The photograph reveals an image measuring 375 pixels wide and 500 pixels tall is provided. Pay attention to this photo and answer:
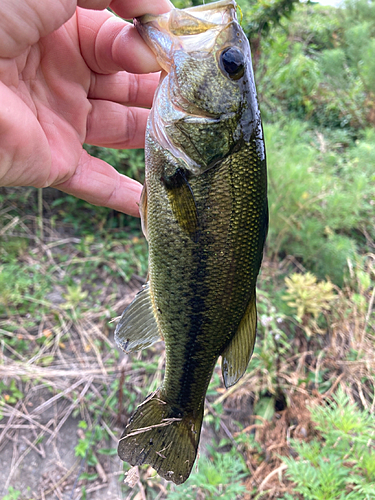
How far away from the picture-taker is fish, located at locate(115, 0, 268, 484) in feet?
3.73

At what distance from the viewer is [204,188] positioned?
115cm

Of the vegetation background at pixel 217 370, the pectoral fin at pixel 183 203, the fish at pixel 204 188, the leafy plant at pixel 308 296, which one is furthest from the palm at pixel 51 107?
the leafy plant at pixel 308 296

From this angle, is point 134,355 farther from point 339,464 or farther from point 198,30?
point 198,30

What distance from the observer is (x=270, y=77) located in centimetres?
552

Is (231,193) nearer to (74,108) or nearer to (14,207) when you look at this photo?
(74,108)

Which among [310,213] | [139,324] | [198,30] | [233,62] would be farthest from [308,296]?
[198,30]

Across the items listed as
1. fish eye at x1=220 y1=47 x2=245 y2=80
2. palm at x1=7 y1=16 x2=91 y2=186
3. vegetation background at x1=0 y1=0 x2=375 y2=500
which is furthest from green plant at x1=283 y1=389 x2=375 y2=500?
palm at x1=7 y1=16 x2=91 y2=186

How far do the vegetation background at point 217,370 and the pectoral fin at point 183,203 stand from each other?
79cm

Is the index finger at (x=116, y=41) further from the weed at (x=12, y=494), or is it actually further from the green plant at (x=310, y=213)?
the weed at (x=12, y=494)

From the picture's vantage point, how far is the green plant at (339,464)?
1.67m

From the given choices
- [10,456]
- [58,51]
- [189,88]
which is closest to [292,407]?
[10,456]

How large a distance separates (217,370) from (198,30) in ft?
7.24

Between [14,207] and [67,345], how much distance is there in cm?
156

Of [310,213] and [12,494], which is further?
[310,213]
